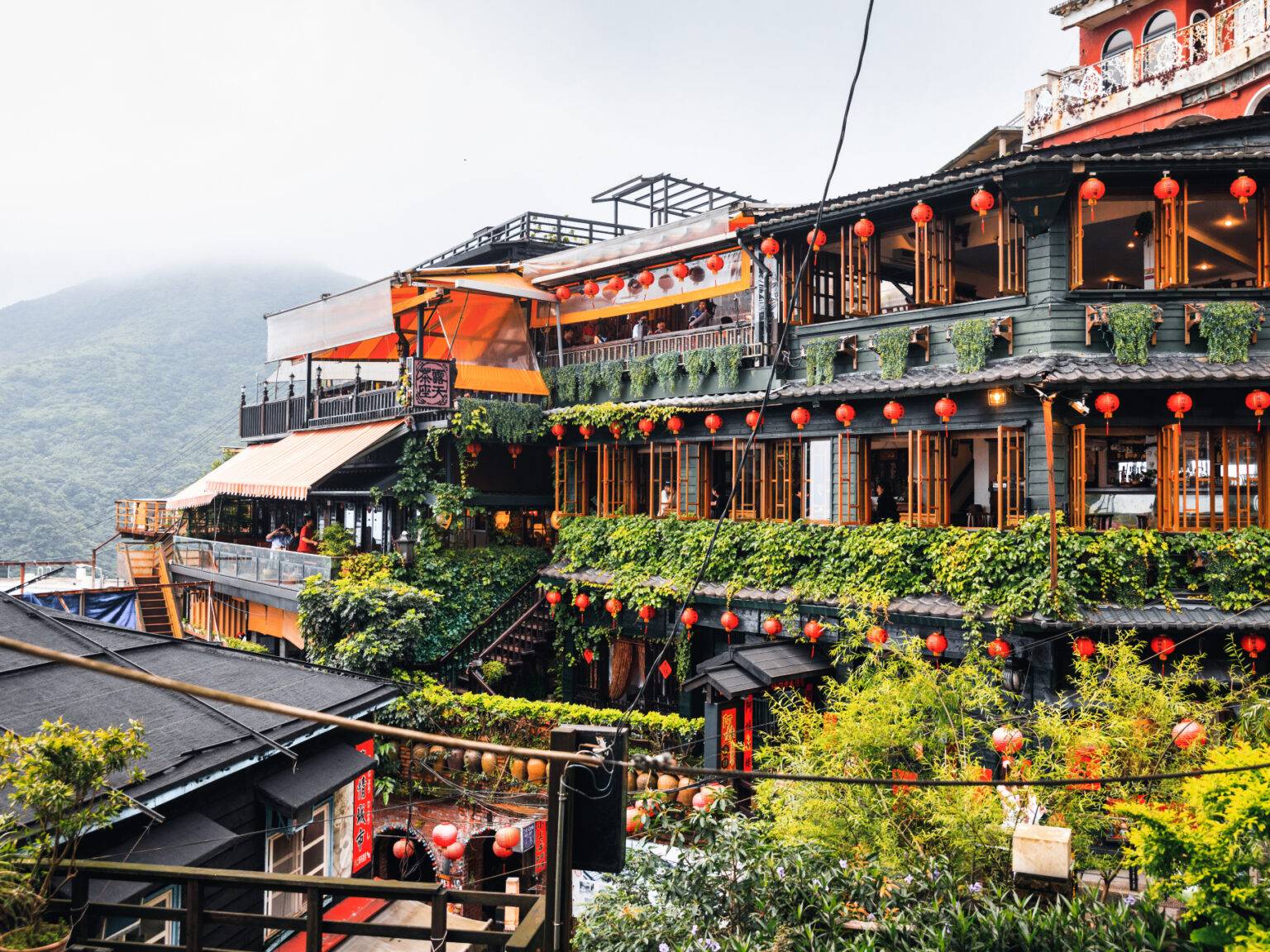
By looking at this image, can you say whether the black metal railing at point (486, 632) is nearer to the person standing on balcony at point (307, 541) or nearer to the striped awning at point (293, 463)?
the striped awning at point (293, 463)

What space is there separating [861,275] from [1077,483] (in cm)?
577

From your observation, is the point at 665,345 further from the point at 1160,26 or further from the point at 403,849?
the point at 1160,26

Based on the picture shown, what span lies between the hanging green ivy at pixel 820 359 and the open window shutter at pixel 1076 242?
14.3 ft

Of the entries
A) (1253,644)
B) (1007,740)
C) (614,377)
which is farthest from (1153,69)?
(1007,740)

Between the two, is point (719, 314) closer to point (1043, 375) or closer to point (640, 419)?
point (640, 419)

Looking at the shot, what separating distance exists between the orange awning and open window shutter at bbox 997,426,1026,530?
14.1 meters

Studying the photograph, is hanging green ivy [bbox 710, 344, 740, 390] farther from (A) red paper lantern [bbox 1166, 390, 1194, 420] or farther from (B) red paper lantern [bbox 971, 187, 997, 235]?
(A) red paper lantern [bbox 1166, 390, 1194, 420]

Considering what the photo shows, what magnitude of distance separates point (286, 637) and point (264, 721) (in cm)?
1607

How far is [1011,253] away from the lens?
51.9 ft

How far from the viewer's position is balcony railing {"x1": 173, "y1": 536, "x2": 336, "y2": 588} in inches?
869

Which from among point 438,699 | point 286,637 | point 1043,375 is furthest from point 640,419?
point 286,637

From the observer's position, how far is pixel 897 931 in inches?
261

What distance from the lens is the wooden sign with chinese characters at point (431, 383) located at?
21.1 m

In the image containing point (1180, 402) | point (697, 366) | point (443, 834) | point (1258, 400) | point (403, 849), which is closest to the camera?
point (443, 834)
